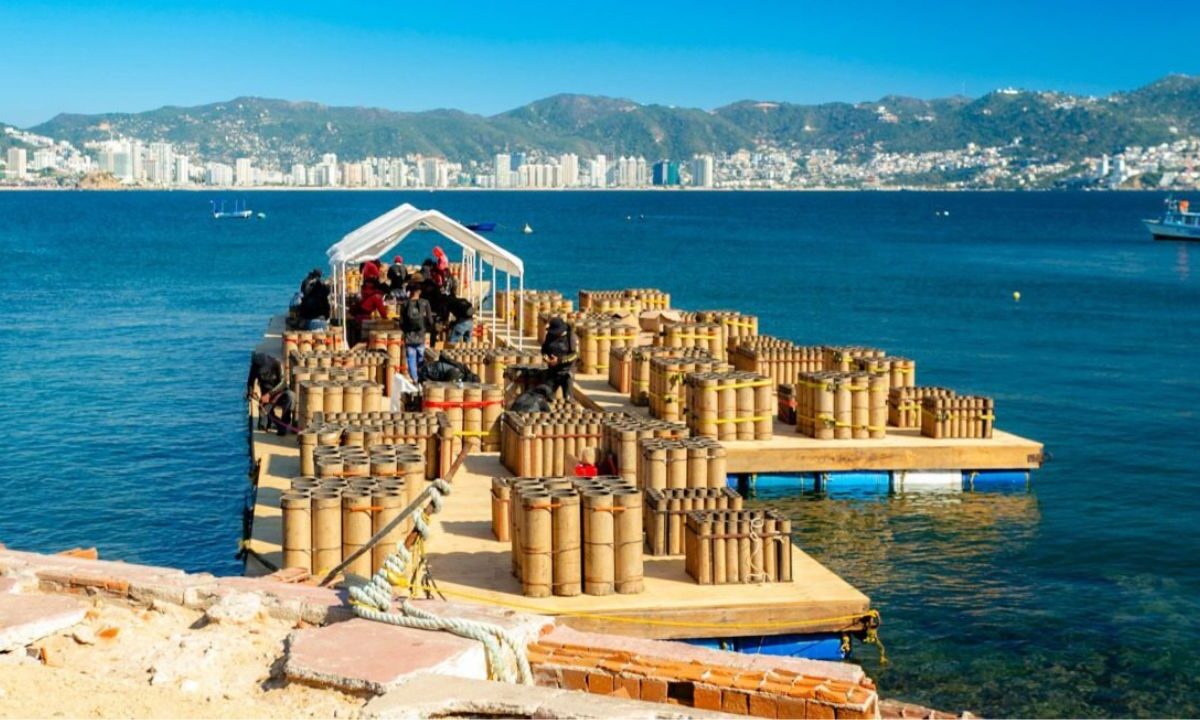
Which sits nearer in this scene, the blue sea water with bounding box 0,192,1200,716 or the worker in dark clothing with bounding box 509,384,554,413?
the blue sea water with bounding box 0,192,1200,716

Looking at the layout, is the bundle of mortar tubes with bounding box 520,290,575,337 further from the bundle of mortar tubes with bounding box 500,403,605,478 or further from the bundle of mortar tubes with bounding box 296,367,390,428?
the bundle of mortar tubes with bounding box 500,403,605,478

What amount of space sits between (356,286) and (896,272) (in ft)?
186

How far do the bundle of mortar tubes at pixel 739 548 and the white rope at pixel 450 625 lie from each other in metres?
5.23

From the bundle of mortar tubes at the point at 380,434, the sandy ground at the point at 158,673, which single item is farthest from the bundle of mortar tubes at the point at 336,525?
the sandy ground at the point at 158,673

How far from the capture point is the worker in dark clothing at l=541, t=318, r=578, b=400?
23375mm

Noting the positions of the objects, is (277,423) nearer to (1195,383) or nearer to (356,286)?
(356,286)

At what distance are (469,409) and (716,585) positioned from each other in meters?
7.84

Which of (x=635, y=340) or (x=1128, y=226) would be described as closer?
(x=635, y=340)

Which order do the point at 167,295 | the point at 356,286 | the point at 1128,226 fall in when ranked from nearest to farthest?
the point at 356,286, the point at 167,295, the point at 1128,226

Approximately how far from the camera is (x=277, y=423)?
2408cm

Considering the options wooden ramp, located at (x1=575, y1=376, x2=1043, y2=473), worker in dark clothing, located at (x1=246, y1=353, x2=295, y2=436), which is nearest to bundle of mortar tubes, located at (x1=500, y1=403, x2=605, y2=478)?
wooden ramp, located at (x1=575, y1=376, x2=1043, y2=473)

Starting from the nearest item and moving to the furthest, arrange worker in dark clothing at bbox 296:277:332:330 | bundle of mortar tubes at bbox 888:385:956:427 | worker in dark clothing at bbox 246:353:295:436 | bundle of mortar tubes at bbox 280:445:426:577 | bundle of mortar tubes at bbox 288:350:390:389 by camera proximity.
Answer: bundle of mortar tubes at bbox 280:445:426:577 < worker in dark clothing at bbox 246:353:295:436 < bundle of mortar tubes at bbox 288:350:390:389 < bundle of mortar tubes at bbox 888:385:956:427 < worker in dark clothing at bbox 296:277:332:330

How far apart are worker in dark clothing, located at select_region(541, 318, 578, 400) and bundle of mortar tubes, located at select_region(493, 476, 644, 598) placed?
902 centimetres

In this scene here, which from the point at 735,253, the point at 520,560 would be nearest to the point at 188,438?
the point at 520,560
